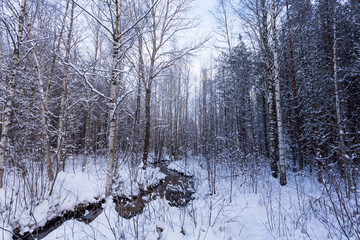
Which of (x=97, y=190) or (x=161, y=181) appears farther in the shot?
(x=161, y=181)

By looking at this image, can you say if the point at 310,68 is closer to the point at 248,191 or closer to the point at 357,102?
the point at 357,102

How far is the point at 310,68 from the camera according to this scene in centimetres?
921

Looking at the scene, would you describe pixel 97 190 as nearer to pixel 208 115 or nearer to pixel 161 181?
pixel 161 181

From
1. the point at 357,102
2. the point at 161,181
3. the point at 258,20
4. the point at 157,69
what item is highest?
the point at 258,20

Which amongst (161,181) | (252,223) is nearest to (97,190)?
(161,181)

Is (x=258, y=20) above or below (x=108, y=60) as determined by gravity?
above

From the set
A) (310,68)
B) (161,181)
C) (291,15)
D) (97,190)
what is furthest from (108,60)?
(310,68)

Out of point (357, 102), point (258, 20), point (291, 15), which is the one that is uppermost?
point (291, 15)

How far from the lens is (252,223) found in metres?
3.47

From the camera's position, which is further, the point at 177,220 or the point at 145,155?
the point at 145,155

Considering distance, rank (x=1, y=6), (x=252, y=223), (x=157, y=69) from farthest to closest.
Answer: (x=157, y=69), (x=1, y=6), (x=252, y=223)

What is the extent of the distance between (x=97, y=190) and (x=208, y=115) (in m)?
19.0

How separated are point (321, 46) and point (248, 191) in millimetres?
10529

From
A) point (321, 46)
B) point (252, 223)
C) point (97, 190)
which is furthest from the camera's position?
point (321, 46)
